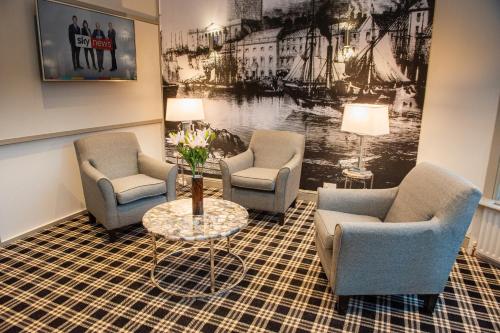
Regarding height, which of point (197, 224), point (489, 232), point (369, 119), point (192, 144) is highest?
point (369, 119)

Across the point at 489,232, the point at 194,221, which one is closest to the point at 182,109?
the point at 194,221

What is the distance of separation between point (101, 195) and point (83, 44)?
1.68 meters

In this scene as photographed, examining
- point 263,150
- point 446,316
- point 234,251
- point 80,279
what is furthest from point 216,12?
point 446,316

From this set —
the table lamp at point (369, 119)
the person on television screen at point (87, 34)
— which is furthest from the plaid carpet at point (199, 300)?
the person on television screen at point (87, 34)

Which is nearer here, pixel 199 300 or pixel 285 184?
pixel 199 300

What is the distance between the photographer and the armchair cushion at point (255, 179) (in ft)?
11.8

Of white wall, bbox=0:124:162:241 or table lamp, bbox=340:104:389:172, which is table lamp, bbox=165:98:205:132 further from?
table lamp, bbox=340:104:389:172

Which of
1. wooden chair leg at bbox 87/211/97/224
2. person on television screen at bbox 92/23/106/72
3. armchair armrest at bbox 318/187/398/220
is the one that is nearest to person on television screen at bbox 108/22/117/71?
person on television screen at bbox 92/23/106/72

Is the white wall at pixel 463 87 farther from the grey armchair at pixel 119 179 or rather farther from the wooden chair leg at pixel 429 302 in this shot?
the grey armchair at pixel 119 179

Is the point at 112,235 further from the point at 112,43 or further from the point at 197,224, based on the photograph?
the point at 112,43

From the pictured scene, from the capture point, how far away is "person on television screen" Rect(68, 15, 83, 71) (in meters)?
3.48

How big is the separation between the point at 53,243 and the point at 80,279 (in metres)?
0.82

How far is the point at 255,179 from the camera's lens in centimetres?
366

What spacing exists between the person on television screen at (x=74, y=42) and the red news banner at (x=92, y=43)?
4cm
